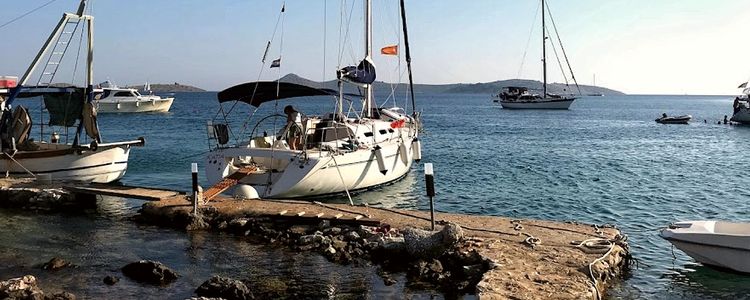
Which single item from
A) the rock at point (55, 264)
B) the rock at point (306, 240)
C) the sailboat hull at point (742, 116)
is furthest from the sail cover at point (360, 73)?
the sailboat hull at point (742, 116)

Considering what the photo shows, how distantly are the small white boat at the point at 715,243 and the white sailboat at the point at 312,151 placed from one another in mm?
9556

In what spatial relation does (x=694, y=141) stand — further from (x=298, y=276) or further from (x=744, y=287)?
(x=298, y=276)

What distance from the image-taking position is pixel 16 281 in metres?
10.3

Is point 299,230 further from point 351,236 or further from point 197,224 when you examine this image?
point 197,224

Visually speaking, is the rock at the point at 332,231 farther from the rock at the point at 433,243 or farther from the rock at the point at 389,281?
the rock at the point at 389,281

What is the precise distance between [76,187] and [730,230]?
1562 cm

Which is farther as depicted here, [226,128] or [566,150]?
[566,150]

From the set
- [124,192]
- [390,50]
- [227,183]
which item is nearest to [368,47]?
[390,50]

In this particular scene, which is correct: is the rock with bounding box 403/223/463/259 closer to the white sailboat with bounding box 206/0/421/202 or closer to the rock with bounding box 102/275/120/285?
the rock with bounding box 102/275/120/285

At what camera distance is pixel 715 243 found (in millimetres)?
13383

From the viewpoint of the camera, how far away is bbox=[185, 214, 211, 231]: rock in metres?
15.0

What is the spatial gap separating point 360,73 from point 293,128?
14.2ft

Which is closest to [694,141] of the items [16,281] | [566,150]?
[566,150]

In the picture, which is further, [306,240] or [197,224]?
[197,224]
